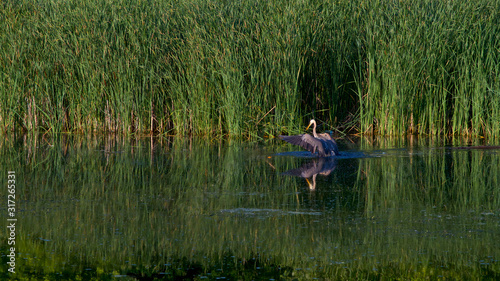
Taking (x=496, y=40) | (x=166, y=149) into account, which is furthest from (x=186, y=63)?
(x=496, y=40)

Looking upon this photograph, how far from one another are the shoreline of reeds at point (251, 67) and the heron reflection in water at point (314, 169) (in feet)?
6.44

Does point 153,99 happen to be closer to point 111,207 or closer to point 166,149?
point 166,149

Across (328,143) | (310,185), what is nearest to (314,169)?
(328,143)

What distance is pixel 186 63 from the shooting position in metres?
9.92

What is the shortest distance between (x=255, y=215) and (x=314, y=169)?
229cm

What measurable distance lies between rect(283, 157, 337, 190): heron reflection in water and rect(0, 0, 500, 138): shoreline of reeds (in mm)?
1963

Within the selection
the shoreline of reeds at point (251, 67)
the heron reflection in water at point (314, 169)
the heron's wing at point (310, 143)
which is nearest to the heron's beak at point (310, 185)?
the heron reflection in water at point (314, 169)

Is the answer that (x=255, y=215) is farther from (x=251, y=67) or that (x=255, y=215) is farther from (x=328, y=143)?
(x=251, y=67)

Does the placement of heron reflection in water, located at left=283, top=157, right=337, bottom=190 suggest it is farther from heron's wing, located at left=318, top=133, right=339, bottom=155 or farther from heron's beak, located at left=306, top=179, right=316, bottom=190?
heron's wing, located at left=318, top=133, right=339, bottom=155

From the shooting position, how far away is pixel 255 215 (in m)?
4.90

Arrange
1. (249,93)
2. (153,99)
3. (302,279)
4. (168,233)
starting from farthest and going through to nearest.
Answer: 1. (153,99)
2. (249,93)
3. (168,233)
4. (302,279)

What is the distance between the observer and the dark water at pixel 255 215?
12.5ft

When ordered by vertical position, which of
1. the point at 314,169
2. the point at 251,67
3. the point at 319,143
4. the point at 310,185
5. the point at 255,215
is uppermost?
the point at 251,67

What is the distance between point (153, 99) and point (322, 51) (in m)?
2.83
